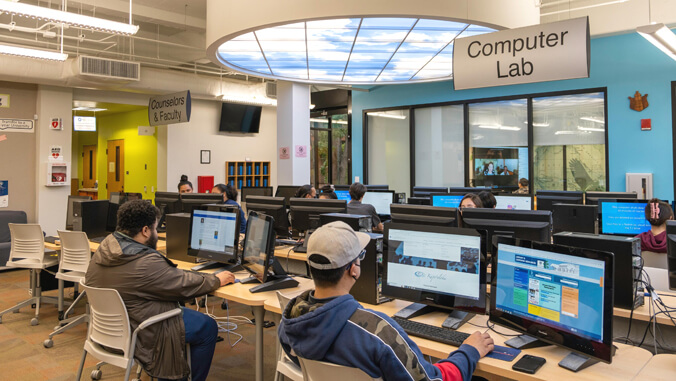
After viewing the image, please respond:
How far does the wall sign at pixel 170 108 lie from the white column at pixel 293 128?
1749 millimetres

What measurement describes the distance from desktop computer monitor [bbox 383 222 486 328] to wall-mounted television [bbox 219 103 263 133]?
1035cm

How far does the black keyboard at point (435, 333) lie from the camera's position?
2333mm

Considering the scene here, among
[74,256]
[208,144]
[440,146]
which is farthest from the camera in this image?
[208,144]

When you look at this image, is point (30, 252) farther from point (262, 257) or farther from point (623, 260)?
point (623, 260)

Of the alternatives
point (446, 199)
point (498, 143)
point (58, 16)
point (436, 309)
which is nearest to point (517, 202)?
point (446, 199)

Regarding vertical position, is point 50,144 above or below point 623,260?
above

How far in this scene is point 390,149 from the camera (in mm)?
11727

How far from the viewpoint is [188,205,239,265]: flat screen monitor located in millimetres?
3906

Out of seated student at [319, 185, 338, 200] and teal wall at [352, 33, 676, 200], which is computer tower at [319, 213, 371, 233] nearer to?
seated student at [319, 185, 338, 200]

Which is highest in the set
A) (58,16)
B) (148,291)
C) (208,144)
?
(58,16)

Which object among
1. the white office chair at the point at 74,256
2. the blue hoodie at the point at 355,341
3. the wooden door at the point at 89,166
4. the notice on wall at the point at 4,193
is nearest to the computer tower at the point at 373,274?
the blue hoodie at the point at 355,341

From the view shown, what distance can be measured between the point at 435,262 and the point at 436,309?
0.33m

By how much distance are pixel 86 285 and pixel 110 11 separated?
6.15 meters

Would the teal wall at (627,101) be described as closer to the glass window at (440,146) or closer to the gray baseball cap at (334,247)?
the glass window at (440,146)
